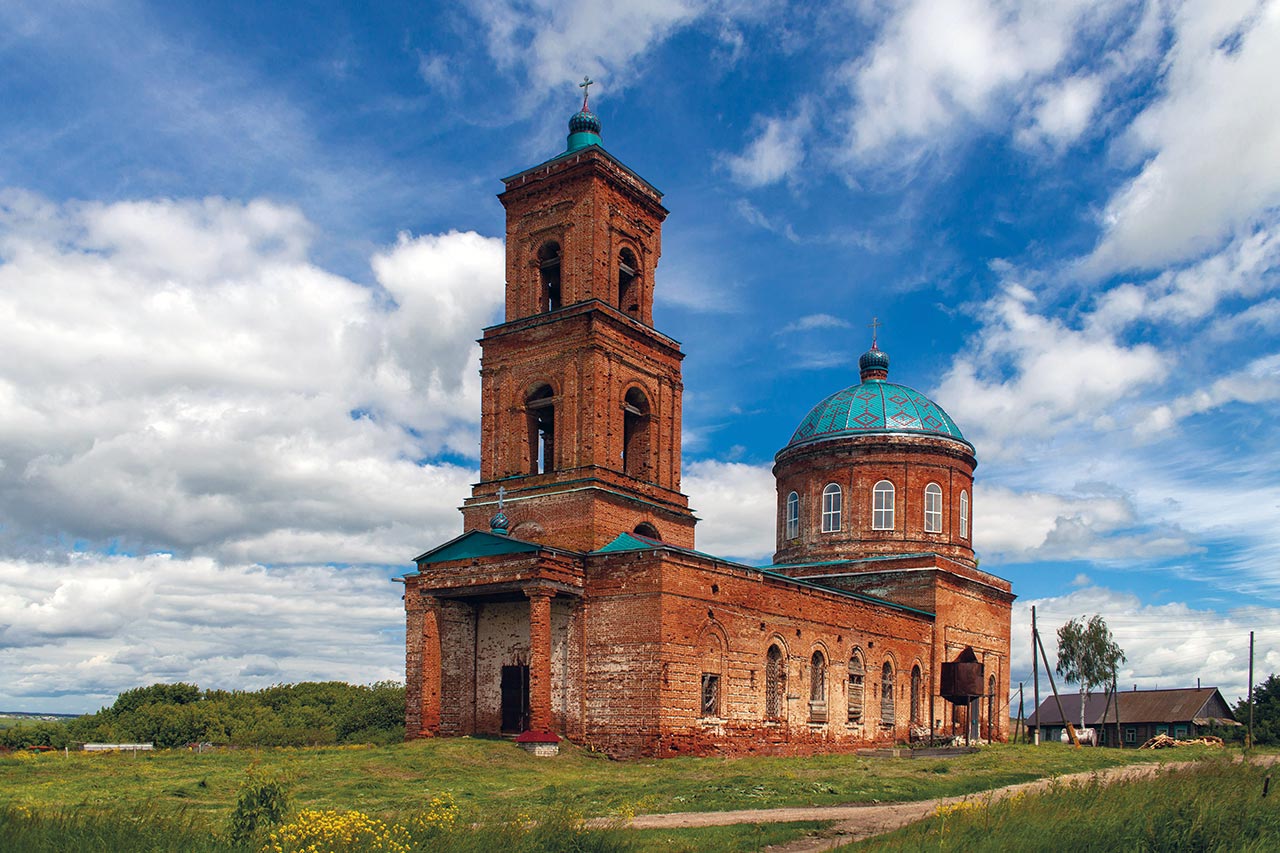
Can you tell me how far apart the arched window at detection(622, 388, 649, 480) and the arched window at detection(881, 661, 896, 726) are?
10.5 metres

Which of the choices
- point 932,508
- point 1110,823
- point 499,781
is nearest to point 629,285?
point 932,508

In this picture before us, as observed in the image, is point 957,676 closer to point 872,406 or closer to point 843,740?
point 843,740

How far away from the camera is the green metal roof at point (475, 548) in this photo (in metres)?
27.9

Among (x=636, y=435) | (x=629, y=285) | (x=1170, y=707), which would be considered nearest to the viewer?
(x=636, y=435)

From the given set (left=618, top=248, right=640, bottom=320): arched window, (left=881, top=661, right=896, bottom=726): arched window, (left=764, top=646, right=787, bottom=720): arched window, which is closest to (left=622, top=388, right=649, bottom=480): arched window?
(left=618, top=248, right=640, bottom=320): arched window

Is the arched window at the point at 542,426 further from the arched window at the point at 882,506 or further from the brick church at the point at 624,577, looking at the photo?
the arched window at the point at 882,506

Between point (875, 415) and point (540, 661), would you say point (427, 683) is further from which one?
point (875, 415)

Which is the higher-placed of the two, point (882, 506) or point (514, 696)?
point (882, 506)

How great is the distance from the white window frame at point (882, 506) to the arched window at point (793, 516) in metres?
3.17

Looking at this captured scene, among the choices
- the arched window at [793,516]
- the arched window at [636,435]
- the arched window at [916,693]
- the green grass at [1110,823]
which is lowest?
the arched window at [916,693]

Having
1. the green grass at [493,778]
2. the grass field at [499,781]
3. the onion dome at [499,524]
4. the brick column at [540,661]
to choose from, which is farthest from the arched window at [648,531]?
→ the green grass at [493,778]

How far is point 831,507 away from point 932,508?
374cm

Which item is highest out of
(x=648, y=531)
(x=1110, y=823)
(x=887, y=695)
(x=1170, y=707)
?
(x=648, y=531)

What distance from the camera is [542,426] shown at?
112 ft
